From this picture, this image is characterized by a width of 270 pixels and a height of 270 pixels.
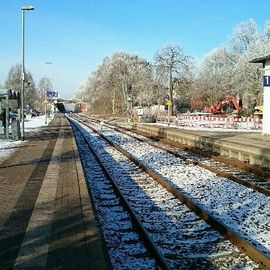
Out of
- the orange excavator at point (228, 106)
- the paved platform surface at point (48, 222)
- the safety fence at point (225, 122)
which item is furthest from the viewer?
the orange excavator at point (228, 106)

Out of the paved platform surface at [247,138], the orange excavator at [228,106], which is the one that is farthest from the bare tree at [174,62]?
the paved platform surface at [247,138]

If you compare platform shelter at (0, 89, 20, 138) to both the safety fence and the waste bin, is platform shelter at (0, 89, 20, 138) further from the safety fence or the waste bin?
A: the safety fence

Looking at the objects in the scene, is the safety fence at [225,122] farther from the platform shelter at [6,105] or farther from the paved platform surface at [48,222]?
the paved platform surface at [48,222]

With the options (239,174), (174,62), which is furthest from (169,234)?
(174,62)

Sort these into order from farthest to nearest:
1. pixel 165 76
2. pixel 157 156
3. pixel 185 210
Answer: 1. pixel 165 76
2. pixel 157 156
3. pixel 185 210

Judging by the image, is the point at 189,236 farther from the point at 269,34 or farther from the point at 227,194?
the point at 269,34

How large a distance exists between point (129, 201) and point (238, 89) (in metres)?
65.0

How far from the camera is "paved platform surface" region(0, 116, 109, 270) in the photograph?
553cm

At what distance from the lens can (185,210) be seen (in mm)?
9344

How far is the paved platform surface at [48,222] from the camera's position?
5.53 meters

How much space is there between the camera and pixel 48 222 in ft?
24.0

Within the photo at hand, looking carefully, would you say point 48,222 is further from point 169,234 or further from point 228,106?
point 228,106

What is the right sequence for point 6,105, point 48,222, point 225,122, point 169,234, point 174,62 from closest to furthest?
1. point 48,222
2. point 169,234
3. point 6,105
4. point 225,122
5. point 174,62

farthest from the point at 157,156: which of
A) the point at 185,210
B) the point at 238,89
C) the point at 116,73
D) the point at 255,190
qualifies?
the point at 116,73
